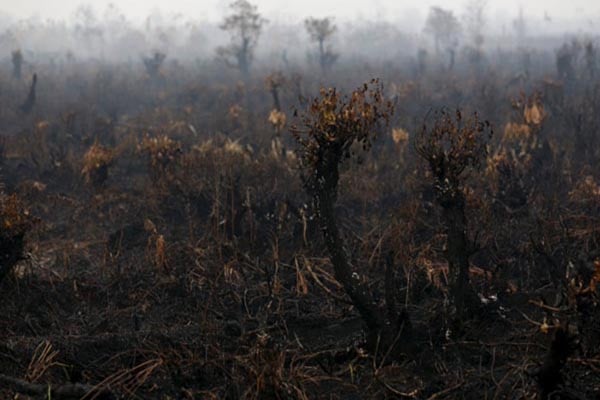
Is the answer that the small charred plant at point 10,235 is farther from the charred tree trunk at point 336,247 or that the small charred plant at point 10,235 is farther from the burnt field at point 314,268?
the charred tree trunk at point 336,247

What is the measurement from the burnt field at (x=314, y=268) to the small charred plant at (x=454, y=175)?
2cm

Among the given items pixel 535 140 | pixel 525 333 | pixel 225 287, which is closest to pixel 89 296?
pixel 225 287

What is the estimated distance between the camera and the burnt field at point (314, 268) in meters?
4.48

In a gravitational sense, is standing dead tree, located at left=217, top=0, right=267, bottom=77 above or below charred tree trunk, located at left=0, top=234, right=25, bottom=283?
above

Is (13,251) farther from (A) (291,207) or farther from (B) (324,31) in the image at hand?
(B) (324,31)

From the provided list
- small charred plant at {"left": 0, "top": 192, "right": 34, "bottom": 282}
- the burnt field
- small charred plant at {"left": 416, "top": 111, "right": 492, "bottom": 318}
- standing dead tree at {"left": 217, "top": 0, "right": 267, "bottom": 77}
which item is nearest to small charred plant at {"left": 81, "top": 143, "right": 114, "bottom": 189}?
the burnt field

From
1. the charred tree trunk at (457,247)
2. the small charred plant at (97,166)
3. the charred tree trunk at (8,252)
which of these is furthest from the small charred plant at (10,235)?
the small charred plant at (97,166)

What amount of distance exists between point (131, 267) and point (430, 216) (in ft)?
14.5

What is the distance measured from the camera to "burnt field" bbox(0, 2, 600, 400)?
4484 millimetres

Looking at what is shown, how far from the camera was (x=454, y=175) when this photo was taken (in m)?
4.94

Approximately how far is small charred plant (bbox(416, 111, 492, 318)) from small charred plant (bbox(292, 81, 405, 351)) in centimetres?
55

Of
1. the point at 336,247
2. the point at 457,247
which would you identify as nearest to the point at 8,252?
the point at 336,247

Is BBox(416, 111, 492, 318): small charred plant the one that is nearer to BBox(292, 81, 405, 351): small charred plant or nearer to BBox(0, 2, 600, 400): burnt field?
BBox(0, 2, 600, 400): burnt field

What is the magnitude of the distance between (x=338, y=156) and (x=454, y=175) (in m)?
1.03
